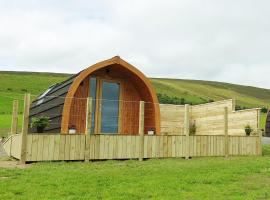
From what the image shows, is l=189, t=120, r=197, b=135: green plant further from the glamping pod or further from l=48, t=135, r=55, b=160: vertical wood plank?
l=48, t=135, r=55, b=160: vertical wood plank

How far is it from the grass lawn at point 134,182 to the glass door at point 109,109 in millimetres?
6429

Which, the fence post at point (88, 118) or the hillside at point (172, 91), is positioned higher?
the hillside at point (172, 91)

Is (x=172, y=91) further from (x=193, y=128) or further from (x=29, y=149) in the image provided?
(x=29, y=149)

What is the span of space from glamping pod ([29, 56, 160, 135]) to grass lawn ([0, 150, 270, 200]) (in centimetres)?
564

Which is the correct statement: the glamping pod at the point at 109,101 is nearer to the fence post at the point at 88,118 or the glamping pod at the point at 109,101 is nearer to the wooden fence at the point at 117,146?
the wooden fence at the point at 117,146

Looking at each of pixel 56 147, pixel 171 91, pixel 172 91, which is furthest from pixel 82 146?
pixel 172 91

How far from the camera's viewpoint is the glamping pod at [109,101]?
16.5 m

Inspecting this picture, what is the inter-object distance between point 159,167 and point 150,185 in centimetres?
315

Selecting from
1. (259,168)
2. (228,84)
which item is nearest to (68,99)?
(259,168)

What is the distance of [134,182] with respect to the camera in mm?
8320

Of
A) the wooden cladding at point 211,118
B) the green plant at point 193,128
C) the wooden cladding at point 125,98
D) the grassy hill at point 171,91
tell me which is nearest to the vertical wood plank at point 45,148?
the wooden cladding at point 125,98

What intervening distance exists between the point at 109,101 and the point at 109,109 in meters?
0.38

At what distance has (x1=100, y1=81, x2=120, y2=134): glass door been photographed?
691 inches

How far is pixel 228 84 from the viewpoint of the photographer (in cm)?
10625
